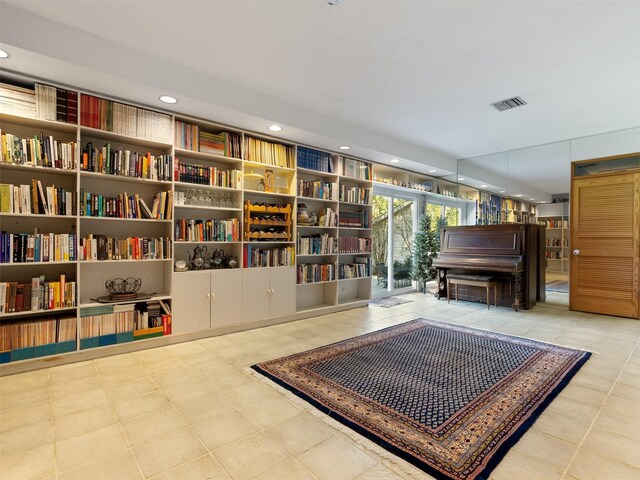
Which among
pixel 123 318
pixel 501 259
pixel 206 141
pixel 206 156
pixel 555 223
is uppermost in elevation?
pixel 206 141

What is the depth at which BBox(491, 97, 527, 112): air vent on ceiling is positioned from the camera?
384 cm

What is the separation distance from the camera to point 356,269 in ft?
18.0

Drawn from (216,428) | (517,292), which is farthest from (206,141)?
(517,292)

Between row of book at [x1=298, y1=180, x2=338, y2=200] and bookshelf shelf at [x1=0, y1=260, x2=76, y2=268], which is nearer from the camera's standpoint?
bookshelf shelf at [x1=0, y1=260, x2=76, y2=268]

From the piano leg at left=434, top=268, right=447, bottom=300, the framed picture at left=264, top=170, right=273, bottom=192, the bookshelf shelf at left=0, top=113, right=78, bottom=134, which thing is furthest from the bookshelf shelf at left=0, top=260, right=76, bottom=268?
the piano leg at left=434, top=268, right=447, bottom=300

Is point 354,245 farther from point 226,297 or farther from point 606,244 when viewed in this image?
point 606,244

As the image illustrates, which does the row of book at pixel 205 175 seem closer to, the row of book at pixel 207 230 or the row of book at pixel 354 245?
the row of book at pixel 207 230

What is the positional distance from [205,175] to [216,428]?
107 inches

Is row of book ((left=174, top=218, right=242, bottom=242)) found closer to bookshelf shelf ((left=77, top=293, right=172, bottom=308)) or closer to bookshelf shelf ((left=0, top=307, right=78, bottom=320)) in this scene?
bookshelf shelf ((left=77, top=293, right=172, bottom=308))

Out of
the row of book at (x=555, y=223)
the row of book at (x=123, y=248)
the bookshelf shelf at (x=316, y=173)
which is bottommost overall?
the row of book at (x=123, y=248)

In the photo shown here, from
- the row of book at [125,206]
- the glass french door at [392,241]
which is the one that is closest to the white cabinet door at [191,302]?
the row of book at [125,206]

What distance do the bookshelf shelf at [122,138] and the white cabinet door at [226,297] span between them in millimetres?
1504

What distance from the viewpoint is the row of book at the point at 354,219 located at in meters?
5.29

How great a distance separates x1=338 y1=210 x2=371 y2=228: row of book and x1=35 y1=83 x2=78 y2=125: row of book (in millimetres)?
3531
